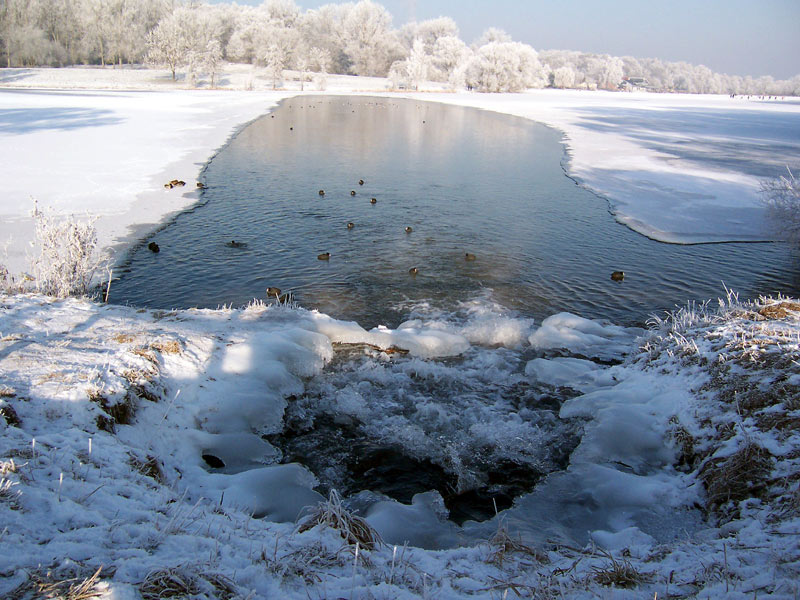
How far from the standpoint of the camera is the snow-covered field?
2.62m

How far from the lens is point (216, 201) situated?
14266 millimetres

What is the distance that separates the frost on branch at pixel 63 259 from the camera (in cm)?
728

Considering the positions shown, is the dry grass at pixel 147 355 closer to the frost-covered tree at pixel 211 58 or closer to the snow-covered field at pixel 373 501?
the snow-covered field at pixel 373 501

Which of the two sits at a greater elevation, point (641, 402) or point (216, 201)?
point (216, 201)

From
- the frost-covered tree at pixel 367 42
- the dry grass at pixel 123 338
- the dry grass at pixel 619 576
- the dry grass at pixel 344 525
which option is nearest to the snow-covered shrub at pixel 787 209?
the dry grass at pixel 619 576

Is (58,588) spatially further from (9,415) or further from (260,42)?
(260,42)

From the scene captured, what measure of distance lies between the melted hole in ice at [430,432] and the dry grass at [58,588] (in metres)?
2.52

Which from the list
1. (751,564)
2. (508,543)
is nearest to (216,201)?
(508,543)

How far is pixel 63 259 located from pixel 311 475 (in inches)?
212

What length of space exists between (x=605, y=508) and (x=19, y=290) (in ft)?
24.7

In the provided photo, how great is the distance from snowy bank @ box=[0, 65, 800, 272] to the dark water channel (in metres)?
0.85

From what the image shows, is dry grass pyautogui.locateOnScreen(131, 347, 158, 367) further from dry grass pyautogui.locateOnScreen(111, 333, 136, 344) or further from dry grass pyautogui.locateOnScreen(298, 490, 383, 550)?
dry grass pyautogui.locateOnScreen(298, 490, 383, 550)

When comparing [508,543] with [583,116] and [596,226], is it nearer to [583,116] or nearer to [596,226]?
[596,226]

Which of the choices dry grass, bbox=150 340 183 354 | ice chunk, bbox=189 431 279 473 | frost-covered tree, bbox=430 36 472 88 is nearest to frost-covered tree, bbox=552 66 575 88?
frost-covered tree, bbox=430 36 472 88
